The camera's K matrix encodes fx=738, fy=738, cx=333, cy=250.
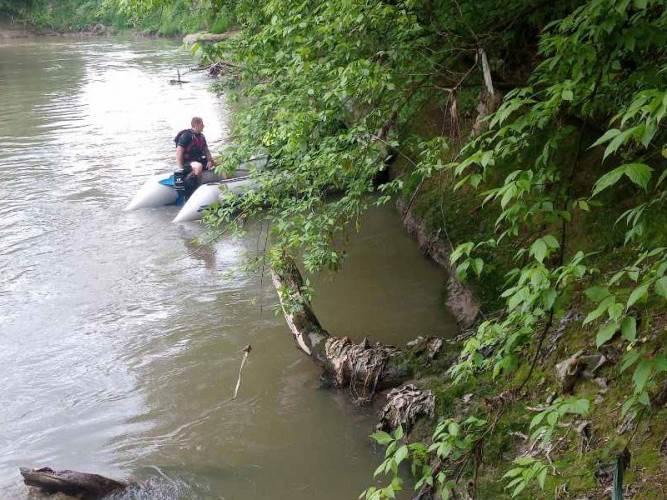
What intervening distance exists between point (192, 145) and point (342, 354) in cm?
645

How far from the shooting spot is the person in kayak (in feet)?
37.2

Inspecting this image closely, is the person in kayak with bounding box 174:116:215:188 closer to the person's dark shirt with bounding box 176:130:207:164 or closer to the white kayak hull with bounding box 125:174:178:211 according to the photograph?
the person's dark shirt with bounding box 176:130:207:164

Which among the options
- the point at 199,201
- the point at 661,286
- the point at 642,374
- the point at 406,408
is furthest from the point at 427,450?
the point at 199,201

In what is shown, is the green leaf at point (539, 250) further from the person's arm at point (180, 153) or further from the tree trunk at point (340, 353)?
the person's arm at point (180, 153)

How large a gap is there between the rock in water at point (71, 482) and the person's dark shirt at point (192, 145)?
714 cm

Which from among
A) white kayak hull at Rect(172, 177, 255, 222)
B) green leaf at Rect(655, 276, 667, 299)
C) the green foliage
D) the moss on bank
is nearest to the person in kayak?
white kayak hull at Rect(172, 177, 255, 222)

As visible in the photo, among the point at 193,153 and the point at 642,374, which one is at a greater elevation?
the point at 642,374

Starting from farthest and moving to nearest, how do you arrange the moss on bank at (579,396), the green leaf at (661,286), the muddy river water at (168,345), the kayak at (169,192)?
the kayak at (169,192)
the muddy river water at (168,345)
the moss on bank at (579,396)
the green leaf at (661,286)

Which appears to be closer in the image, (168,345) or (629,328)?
(629,328)

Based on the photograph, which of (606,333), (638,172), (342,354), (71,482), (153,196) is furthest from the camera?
(153,196)

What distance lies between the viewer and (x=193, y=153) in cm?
1148

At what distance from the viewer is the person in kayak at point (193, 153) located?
1133 centimetres

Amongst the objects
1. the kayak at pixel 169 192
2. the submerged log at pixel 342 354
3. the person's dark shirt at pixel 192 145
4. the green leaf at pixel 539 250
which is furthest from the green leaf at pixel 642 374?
the person's dark shirt at pixel 192 145

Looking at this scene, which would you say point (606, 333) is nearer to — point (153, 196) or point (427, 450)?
point (427, 450)
